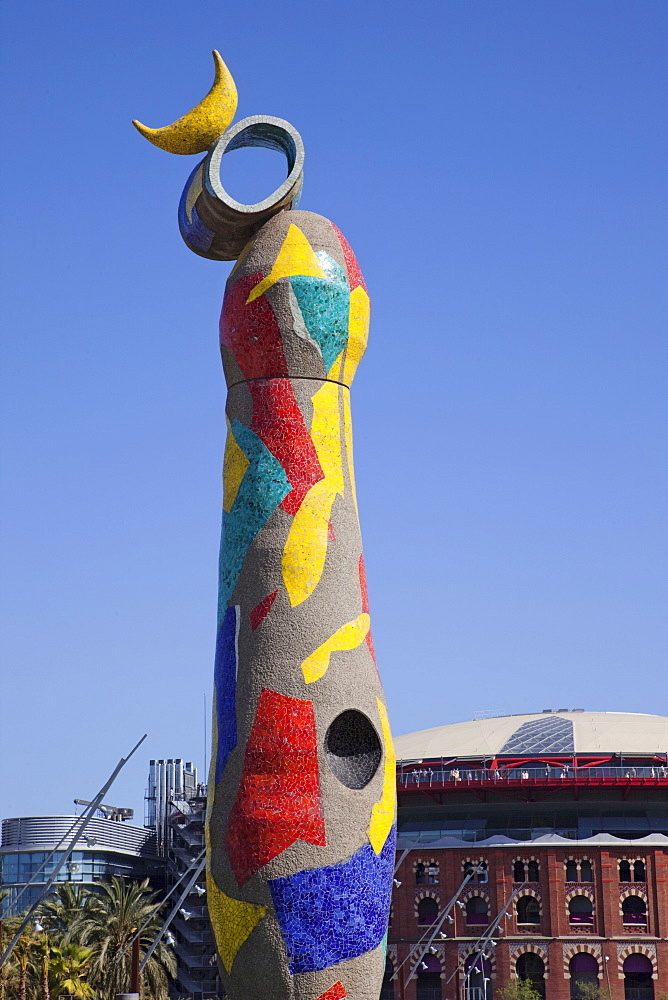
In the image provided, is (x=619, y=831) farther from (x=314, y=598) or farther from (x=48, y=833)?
(x=314, y=598)

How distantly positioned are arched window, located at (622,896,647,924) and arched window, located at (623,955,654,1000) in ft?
5.90

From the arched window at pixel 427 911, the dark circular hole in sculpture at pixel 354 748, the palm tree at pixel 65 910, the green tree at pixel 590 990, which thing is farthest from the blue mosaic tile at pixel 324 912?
the arched window at pixel 427 911

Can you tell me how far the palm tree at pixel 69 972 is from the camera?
154 ft

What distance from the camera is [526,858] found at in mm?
78750

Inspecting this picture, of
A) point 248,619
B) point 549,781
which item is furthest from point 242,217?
point 549,781

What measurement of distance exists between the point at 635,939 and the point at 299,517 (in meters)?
55.0

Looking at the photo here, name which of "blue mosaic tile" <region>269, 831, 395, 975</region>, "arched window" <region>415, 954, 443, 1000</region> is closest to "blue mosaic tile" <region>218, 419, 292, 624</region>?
"blue mosaic tile" <region>269, 831, 395, 975</region>

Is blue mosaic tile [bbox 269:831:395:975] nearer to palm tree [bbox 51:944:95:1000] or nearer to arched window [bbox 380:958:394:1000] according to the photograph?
palm tree [bbox 51:944:95:1000]

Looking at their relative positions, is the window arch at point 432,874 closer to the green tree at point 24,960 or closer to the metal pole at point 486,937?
the metal pole at point 486,937

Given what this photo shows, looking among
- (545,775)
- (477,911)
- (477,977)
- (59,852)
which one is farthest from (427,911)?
(59,852)

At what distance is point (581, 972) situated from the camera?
252 ft

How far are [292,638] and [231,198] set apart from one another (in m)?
9.62

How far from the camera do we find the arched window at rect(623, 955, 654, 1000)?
76.2 meters

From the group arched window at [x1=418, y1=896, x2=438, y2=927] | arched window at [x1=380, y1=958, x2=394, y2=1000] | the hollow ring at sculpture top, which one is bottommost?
arched window at [x1=380, y1=958, x2=394, y2=1000]
